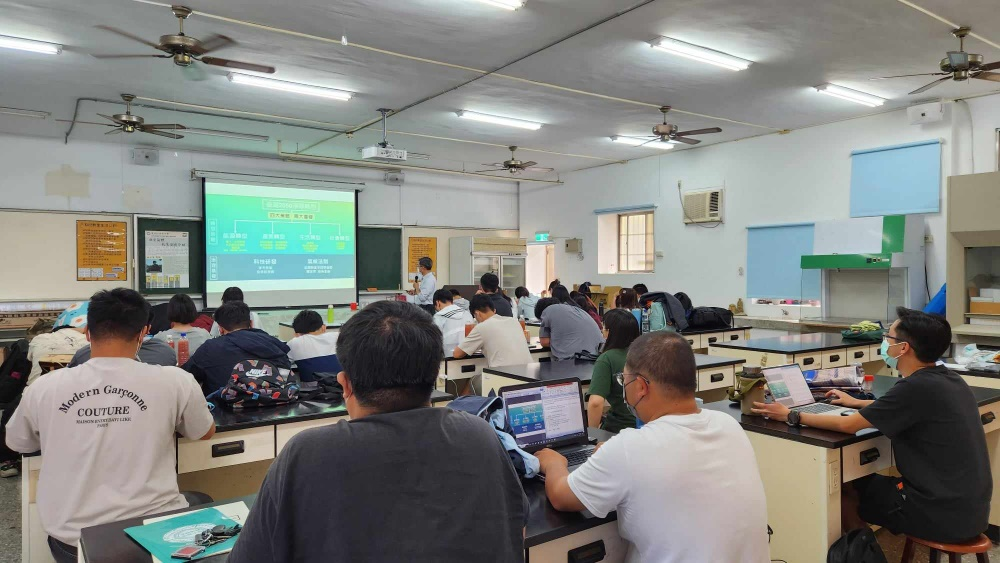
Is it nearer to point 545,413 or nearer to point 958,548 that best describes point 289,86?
point 545,413

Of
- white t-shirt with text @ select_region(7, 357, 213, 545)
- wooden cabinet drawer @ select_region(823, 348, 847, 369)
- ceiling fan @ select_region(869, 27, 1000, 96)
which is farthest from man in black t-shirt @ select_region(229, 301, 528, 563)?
ceiling fan @ select_region(869, 27, 1000, 96)

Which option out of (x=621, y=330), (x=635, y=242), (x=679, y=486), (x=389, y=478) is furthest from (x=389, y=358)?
(x=635, y=242)

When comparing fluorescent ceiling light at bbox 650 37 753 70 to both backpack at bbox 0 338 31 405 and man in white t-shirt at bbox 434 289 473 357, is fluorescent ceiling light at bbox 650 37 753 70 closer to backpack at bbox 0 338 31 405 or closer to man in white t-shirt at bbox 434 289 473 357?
man in white t-shirt at bbox 434 289 473 357

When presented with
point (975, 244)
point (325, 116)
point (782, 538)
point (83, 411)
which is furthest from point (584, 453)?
point (325, 116)

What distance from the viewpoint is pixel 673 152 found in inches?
368

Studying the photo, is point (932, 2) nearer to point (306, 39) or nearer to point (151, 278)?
point (306, 39)

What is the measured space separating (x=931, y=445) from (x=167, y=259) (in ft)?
29.0

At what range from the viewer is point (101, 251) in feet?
27.0

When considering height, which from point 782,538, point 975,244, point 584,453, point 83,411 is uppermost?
point 975,244

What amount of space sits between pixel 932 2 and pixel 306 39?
4.47 metres

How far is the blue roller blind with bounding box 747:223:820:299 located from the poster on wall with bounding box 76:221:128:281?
8439 mm

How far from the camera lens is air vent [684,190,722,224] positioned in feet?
28.7

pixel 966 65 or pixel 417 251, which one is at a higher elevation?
pixel 966 65

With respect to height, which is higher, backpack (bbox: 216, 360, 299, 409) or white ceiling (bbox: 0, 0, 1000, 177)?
white ceiling (bbox: 0, 0, 1000, 177)
